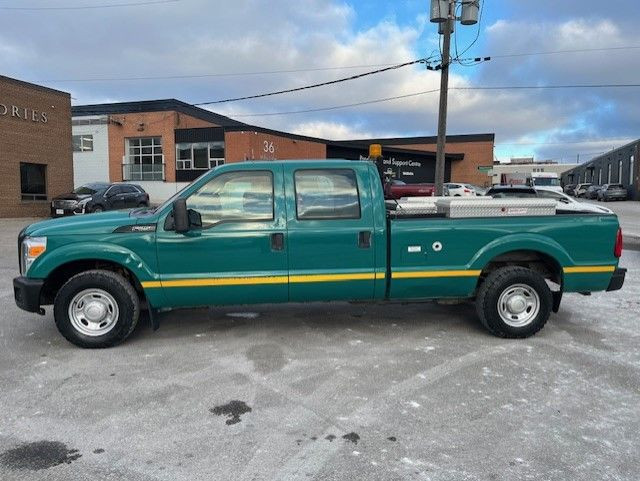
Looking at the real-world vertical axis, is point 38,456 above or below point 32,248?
below

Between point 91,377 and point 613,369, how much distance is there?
459 centimetres

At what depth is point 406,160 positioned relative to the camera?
48.5 m

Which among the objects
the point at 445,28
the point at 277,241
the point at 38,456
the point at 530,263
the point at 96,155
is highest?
the point at 445,28

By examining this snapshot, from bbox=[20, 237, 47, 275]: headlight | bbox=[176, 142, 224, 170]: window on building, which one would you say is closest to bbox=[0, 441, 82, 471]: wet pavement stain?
bbox=[20, 237, 47, 275]: headlight

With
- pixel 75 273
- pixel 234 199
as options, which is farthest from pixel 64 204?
pixel 234 199

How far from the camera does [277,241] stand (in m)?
5.22

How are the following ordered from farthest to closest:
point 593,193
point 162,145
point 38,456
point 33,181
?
point 593,193 < point 162,145 < point 33,181 < point 38,456

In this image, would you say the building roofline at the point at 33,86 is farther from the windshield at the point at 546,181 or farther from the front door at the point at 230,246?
the windshield at the point at 546,181

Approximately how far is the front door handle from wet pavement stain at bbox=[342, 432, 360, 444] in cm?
213

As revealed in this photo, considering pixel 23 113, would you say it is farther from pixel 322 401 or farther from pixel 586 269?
pixel 586 269

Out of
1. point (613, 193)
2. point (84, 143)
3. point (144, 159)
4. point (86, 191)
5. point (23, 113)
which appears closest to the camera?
point (86, 191)

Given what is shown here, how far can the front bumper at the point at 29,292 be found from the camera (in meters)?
5.10

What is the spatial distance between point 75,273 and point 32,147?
20.9m

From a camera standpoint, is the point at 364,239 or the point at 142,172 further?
the point at 142,172
